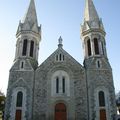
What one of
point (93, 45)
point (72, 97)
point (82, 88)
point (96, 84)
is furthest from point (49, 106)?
point (93, 45)

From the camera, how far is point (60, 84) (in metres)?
28.8

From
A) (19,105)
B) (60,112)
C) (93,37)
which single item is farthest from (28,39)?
(60,112)

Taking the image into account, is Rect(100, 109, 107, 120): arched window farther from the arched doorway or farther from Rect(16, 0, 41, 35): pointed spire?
Rect(16, 0, 41, 35): pointed spire

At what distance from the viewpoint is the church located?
87.6 ft

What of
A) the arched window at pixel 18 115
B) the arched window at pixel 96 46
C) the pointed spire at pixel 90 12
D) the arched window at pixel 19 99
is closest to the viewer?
the arched window at pixel 18 115

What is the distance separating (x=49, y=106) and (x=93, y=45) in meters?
11.8

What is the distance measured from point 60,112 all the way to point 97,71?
25.8 ft

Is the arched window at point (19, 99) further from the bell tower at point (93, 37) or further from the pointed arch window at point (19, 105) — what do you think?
the bell tower at point (93, 37)

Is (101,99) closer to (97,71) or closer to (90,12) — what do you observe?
(97,71)

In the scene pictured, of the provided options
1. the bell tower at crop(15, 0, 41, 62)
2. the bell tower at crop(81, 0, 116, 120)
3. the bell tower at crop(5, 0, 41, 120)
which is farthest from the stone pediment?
the bell tower at crop(15, 0, 41, 62)

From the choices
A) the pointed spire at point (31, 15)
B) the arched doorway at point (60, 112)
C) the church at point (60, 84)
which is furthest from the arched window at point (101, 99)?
the pointed spire at point (31, 15)

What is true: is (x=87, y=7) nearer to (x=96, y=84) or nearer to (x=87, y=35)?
(x=87, y=35)

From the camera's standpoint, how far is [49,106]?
27.2 m

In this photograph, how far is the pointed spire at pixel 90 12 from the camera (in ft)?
117
